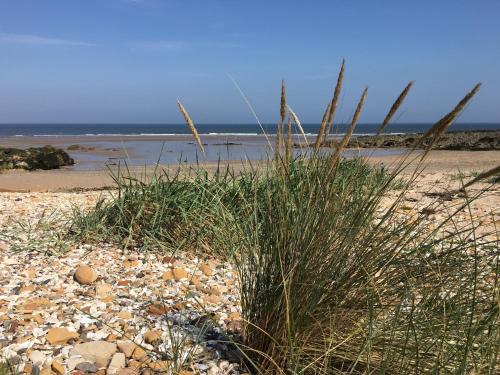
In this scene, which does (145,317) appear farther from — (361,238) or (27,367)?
(361,238)

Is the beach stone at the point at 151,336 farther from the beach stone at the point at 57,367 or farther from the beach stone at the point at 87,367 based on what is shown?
the beach stone at the point at 57,367

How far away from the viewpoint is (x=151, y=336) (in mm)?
2193

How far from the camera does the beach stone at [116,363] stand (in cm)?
200

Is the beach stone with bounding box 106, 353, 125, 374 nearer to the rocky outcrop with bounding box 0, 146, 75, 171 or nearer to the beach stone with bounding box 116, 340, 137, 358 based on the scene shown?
the beach stone with bounding box 116, 340, 137, 358

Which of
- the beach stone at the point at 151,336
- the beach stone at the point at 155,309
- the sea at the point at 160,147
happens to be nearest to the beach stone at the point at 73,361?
the beach stone at the point at 151,336

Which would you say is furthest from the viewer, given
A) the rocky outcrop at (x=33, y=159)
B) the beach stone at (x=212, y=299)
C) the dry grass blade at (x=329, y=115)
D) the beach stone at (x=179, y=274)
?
the rocky outcrop at (x=33, y=159)

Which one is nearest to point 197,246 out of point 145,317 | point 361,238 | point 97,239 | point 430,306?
point 97,239

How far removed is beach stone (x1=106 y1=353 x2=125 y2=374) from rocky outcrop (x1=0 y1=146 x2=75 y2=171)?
1328 cm

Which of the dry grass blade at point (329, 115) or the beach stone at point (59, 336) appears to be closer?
the dry grass blade at point (329, 115)

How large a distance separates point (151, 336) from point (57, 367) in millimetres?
402

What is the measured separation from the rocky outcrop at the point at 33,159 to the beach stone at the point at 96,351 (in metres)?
13.1

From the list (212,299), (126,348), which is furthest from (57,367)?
(212,299)

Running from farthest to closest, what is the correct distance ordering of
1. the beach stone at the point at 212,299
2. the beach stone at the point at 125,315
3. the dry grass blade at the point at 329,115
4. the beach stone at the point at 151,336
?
1. the beach stone at the point at 212,299
2. the beach stone at the point at 125,315
3. the beach stone at the point at 151,336
4. the dry grass blade at the point at 329,115

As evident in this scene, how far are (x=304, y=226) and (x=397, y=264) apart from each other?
15.0 inches
